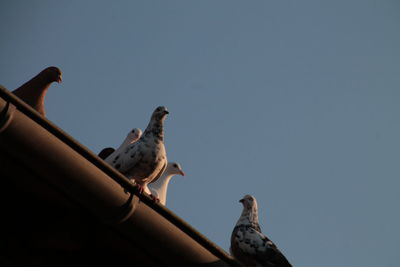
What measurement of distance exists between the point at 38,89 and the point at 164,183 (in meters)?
2.79

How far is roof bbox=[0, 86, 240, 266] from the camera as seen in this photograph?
12.1 ft

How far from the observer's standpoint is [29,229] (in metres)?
3.89

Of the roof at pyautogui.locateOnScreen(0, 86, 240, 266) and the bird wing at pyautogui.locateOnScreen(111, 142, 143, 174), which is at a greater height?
the bird wing at pyautogui.locateOnScreen(111, 142, 143, 174)

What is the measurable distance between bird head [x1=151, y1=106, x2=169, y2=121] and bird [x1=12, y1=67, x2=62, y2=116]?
3.89 ft

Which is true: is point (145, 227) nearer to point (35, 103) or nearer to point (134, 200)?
point (134, 200)

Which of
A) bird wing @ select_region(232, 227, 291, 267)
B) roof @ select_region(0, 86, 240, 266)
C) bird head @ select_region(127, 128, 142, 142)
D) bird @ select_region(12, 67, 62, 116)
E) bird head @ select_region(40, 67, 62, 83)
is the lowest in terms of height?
roof @ select_region(0, 86, 240, 266)

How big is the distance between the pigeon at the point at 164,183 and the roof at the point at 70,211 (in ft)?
14.5

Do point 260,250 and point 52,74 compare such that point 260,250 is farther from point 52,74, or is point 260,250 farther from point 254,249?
point 52,74

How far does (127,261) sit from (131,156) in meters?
2.57

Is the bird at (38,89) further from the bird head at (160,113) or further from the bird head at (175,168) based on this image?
the bird head at (175,168)

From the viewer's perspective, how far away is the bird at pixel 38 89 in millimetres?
6961

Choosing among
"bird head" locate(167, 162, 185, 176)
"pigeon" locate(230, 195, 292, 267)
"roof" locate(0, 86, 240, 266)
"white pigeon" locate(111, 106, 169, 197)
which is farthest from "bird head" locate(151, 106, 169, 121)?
"roof" locate(0, 86, 240, 266)

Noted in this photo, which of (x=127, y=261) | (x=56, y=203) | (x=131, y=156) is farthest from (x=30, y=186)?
(x=131, y=156)

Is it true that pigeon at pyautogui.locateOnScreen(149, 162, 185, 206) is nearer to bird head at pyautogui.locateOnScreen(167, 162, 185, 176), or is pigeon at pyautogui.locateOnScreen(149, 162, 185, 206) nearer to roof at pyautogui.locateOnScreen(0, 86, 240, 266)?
bird head at pyautogui.locateOnScreen(167, 162, 185, 176)
